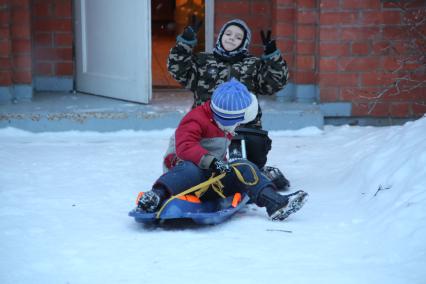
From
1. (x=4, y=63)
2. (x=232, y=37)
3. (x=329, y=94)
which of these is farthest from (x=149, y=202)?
(x=4, y=63)

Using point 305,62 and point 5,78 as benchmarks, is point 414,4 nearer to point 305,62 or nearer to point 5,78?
point 305,62

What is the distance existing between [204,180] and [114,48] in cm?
330

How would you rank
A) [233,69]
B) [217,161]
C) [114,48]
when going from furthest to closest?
[114,48]
[233,69]
[217,161]

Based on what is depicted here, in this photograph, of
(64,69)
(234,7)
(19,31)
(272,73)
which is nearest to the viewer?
(272,73)

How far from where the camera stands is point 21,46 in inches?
277

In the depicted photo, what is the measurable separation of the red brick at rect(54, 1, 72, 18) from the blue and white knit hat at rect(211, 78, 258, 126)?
3753 millimetres

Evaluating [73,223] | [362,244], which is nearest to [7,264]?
[73,223]

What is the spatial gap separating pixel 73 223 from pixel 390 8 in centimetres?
373

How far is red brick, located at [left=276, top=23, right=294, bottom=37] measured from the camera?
7.02 m

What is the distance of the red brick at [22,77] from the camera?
709 centimetres

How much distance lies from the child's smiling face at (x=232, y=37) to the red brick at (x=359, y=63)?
220 centimetres

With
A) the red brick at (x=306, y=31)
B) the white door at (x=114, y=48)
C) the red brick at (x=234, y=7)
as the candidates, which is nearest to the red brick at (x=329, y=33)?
the red brick at (x=306, y=31)

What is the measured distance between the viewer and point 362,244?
12.3ft

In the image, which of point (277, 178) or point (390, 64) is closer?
point (277, 178)
